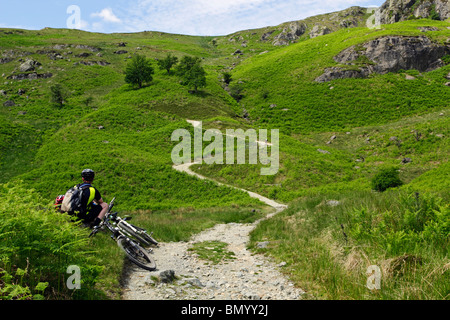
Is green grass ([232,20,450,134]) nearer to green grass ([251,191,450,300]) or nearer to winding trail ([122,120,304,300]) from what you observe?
green grass ([251,191,450,300])

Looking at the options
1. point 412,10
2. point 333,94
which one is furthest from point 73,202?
point 412,10

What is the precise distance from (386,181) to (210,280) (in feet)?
69.8

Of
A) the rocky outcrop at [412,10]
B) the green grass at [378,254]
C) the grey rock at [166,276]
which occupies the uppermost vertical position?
the rocky outcrop at [412,10]

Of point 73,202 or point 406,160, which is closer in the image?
point 73,202

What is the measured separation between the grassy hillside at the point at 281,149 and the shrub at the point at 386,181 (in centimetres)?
139

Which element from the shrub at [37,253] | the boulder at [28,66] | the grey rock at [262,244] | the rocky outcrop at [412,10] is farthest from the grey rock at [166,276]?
the rocky outcrop at [412,10]

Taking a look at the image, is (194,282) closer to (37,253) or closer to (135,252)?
(135,252)

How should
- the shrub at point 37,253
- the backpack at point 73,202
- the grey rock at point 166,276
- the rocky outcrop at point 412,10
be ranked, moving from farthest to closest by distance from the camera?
the rocky outcrop at point 412,10 < the backpack at point 73,202 < the grey rock at point 166,276 < the shrub at point 37,253

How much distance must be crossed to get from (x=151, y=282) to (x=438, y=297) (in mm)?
6087

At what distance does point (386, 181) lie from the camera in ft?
74.4

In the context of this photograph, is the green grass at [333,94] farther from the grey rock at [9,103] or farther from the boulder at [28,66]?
the boulder at [28,66]

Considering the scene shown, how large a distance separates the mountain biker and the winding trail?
6.39 feet

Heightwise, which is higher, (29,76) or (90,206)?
(29,76)

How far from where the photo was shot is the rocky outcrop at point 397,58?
60656 mm
